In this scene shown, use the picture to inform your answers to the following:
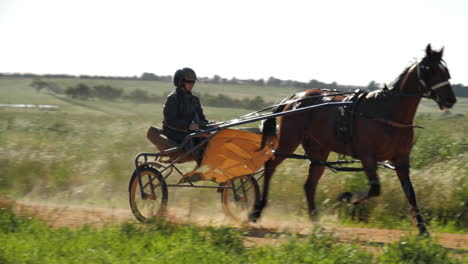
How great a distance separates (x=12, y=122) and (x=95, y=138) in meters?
9.02

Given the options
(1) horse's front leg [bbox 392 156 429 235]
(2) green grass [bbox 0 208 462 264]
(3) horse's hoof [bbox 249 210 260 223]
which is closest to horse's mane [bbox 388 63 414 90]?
(1) horse's front leg [bbox 392 156 429 235]

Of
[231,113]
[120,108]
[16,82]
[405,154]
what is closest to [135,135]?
[405,154]

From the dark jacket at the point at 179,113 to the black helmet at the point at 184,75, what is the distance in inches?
5.9

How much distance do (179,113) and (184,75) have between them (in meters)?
0.53

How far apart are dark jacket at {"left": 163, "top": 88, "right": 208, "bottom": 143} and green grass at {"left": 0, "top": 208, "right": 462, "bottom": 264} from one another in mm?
1491

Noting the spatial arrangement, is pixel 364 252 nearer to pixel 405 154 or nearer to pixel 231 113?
pixel 405 154

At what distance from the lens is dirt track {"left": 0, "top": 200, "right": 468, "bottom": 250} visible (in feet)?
21.0

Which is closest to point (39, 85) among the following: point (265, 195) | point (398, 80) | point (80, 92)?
point (80, 92)

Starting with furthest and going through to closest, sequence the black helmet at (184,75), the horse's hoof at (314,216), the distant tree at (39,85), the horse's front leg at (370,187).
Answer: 1. the distant tree at (39,85)
2. the horse's hoof at (314,216)
3. the black helmet at (184,75)
4. the horse's front leg at (370,187)

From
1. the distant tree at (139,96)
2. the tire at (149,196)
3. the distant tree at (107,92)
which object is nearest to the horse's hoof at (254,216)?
the tire at (149,196)

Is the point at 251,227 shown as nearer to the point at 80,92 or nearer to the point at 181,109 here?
the point at 181,109

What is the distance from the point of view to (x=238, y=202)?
26.5ft

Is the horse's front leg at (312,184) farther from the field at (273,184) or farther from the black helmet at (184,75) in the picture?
the black helmet at (184,75)

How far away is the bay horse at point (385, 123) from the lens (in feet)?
21.8
